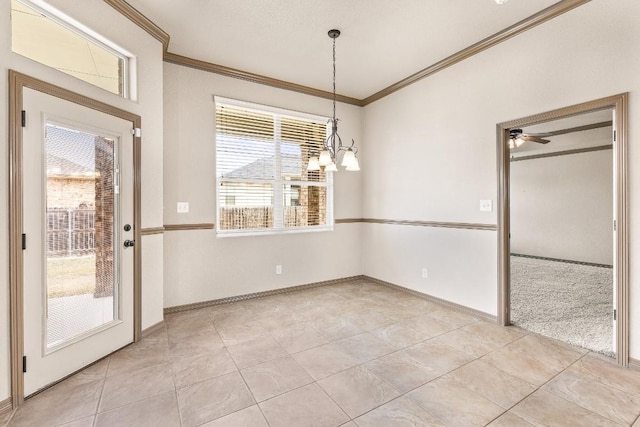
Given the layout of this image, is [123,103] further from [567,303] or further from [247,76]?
[567,303]

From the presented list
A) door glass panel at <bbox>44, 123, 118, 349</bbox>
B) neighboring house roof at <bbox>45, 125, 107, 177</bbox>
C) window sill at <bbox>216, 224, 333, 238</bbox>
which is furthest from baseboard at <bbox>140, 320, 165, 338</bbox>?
neighboring house roof at <bbox>45, 125, 107, 177</bbox>

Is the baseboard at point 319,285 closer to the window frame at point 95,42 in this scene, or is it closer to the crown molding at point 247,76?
the window frame at point 95,42

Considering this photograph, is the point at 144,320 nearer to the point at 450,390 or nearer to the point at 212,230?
the point at 212,230

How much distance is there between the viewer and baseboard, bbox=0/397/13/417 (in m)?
1.81

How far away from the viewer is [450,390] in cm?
204

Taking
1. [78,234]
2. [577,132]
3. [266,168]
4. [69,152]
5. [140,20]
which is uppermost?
[140,20]

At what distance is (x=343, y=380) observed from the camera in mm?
2168

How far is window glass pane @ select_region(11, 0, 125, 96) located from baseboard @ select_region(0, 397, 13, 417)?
2.19 metres

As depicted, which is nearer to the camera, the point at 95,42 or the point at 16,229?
the point at 16,229

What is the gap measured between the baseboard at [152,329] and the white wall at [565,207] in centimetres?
784

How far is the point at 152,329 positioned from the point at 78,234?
1.23 meters

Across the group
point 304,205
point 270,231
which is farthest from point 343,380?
point 304,205

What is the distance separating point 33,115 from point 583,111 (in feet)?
13.9

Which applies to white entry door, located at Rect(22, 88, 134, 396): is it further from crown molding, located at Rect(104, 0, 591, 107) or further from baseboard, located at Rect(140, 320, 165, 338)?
crown molding, located at Rect(104, 0, 591, 107)
